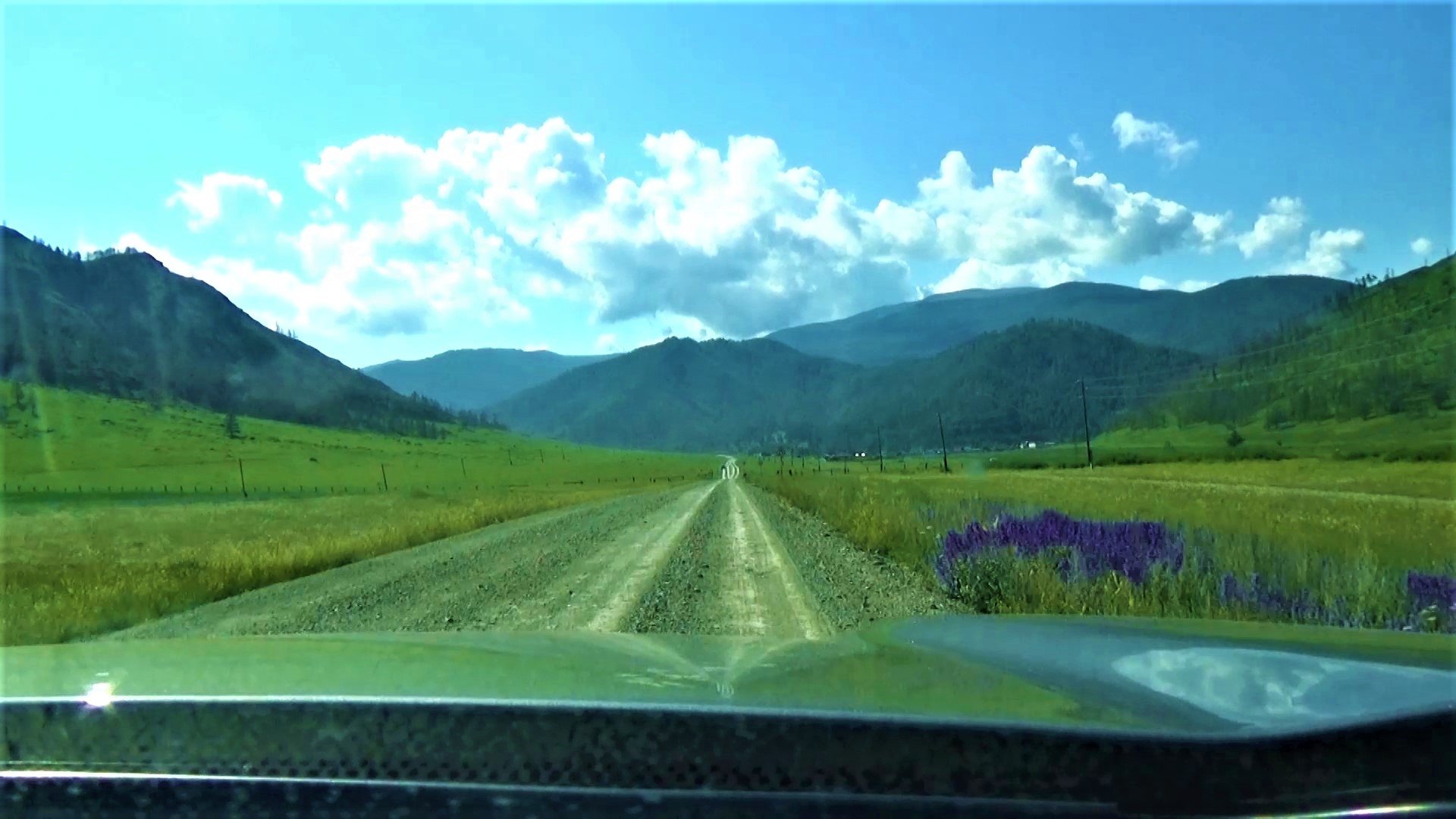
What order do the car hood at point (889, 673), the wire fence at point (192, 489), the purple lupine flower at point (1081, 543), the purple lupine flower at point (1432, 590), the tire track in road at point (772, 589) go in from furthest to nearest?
the wire fence at point (192, 489)
the tire track in road at point (772, 589)
the purple lupine flower at point (1081, 543)
the purple lupine flower at point (1432, 590)
the car hood at point (889, 673)

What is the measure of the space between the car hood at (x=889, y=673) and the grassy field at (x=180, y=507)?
963 cm

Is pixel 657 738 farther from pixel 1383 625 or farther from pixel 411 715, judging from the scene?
pixel 1383 625

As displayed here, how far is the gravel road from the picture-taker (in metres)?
12.2

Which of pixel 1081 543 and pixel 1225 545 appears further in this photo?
pixel 1225 545

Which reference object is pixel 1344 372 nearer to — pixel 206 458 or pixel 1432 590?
pixel 206 458

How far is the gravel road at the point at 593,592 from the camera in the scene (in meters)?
12.2

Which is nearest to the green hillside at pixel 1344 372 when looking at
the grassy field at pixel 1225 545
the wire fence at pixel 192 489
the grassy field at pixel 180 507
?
the grassy field at pixel 1225 545

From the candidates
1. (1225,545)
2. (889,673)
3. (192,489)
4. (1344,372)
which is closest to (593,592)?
(1225,545)

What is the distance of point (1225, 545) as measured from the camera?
1265 centimetres

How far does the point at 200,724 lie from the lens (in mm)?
2922

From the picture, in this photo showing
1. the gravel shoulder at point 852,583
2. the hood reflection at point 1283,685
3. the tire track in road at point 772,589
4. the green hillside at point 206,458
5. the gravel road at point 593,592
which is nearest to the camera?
the hood reflection at point 1283,685

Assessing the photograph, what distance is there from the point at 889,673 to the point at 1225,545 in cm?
1054

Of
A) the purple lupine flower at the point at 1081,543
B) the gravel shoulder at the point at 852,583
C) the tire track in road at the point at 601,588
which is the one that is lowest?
the gravel shoulder at the point at 852,583

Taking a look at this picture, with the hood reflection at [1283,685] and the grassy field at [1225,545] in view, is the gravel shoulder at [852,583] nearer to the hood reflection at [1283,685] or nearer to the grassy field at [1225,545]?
the grassy field at [1225,545]
